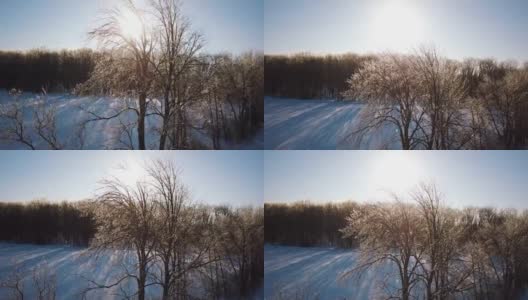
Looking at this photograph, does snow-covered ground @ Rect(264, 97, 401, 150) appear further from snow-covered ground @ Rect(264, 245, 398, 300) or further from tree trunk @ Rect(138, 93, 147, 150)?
snow-covered ground @ Rect(264, 245, 398, 300)

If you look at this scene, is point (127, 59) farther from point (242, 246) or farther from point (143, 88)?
point (242, 246)

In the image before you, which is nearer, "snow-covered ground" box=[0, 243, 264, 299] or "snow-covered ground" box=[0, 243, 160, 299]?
"snow-covered ground" box=[0, 243, 264, 299]

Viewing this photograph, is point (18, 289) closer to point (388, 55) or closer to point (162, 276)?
point (162, 276)

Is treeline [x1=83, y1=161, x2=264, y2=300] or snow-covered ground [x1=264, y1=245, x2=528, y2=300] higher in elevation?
treeline [x1=83, y1=161, x2=264, y2=300]

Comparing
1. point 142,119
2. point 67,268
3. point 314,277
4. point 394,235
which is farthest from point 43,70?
point 394,235

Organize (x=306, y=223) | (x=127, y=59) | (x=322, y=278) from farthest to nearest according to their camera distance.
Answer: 1. (x=306, y=223)
2. (x=322, y=278)
3. (x=127, y=59)

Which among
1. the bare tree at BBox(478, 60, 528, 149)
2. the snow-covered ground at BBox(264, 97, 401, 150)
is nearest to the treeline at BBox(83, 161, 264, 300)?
the snow-covered ground at BBox(264, 97, 401, 150)

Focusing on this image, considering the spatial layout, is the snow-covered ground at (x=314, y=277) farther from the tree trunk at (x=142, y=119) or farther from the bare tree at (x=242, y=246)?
the tree trunk at (x=142, y=119)
